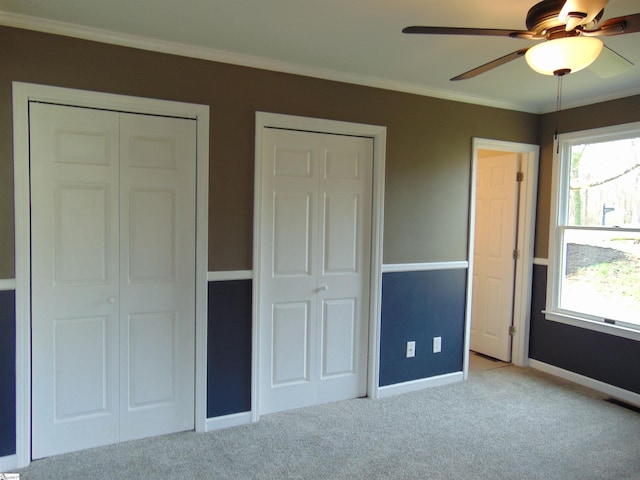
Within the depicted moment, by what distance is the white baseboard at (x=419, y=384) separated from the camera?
3.50 meters

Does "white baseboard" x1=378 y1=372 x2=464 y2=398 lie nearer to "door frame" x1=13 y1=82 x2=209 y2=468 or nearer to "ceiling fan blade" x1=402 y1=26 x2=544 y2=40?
"door frame" x1=13 y1=82 x2=209 y2=468

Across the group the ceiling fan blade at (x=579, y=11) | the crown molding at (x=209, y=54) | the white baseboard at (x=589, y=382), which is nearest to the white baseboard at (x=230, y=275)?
the crown molding at (x=209, y=54)

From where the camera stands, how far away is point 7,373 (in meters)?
2.40

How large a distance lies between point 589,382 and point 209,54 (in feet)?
12.4

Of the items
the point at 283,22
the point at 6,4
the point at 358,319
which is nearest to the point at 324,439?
the point at 358,319

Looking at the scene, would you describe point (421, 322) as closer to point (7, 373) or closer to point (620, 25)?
point (620, 25)

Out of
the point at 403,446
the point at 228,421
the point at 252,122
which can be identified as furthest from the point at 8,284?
the point at 403,446

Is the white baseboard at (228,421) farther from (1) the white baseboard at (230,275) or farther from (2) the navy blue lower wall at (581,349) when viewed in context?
(2) the navy blue lower wall at (581,349)

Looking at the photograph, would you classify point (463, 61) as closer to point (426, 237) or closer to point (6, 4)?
point (426, 237)

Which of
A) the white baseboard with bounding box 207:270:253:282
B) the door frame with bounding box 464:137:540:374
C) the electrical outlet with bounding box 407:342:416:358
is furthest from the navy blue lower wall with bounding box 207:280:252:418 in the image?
the door frame with bounding box 464:137:540:374

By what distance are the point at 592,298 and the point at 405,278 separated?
5.26 ft

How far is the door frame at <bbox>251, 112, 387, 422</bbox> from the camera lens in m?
2.92

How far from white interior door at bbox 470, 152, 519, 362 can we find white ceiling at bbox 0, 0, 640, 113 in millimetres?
1137

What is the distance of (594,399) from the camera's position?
3.46 m
